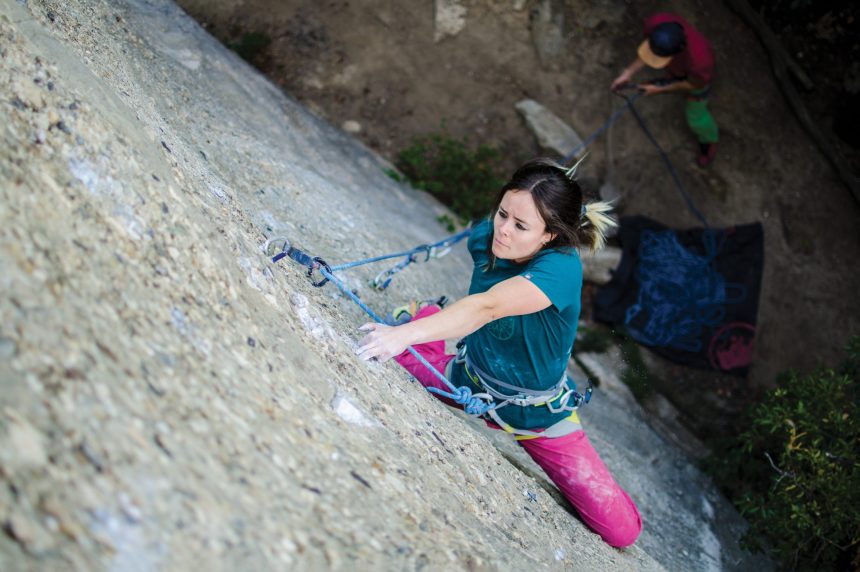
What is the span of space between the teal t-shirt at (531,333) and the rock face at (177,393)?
268 mm

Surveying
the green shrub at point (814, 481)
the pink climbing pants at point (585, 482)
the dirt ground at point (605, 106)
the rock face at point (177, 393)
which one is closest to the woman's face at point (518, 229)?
the rock face at point (177, 393)

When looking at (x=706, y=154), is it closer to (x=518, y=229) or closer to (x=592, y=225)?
(x=592, y=225)

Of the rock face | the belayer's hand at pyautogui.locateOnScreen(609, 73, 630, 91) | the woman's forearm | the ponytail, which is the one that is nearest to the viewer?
the rock face

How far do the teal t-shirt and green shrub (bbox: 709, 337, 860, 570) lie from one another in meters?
1.52

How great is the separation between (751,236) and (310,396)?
596 centimetres

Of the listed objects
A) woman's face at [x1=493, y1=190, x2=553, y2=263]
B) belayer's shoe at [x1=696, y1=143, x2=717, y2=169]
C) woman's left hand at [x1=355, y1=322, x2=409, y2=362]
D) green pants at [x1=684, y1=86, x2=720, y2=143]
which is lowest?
belayer's shoe at [x1=696, y1=143, x2=717, y2=169]

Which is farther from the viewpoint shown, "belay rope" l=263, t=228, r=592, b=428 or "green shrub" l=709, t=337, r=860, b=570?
"green shrub" l=709, t=337, r=860, b=570

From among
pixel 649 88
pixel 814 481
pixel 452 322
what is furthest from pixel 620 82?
pixel 452 322

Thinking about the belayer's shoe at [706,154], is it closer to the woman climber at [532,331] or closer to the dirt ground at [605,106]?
the dirt ground at [605,106]

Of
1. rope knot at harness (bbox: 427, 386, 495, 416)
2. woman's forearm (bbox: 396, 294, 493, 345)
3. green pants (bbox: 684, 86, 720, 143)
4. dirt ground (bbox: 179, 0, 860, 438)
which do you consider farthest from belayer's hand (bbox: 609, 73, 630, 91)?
woman's forearm (bbox: 396, 294, 493, 345)

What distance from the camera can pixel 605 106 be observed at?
23.5 ft

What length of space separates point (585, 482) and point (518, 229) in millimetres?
1166

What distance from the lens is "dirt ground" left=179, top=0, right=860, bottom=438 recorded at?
263 inches

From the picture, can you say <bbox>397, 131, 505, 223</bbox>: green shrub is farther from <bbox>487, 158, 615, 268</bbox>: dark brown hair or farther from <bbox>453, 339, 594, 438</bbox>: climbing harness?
<bbox>487, 158, 615, 268</bbox>: dark brown hair
